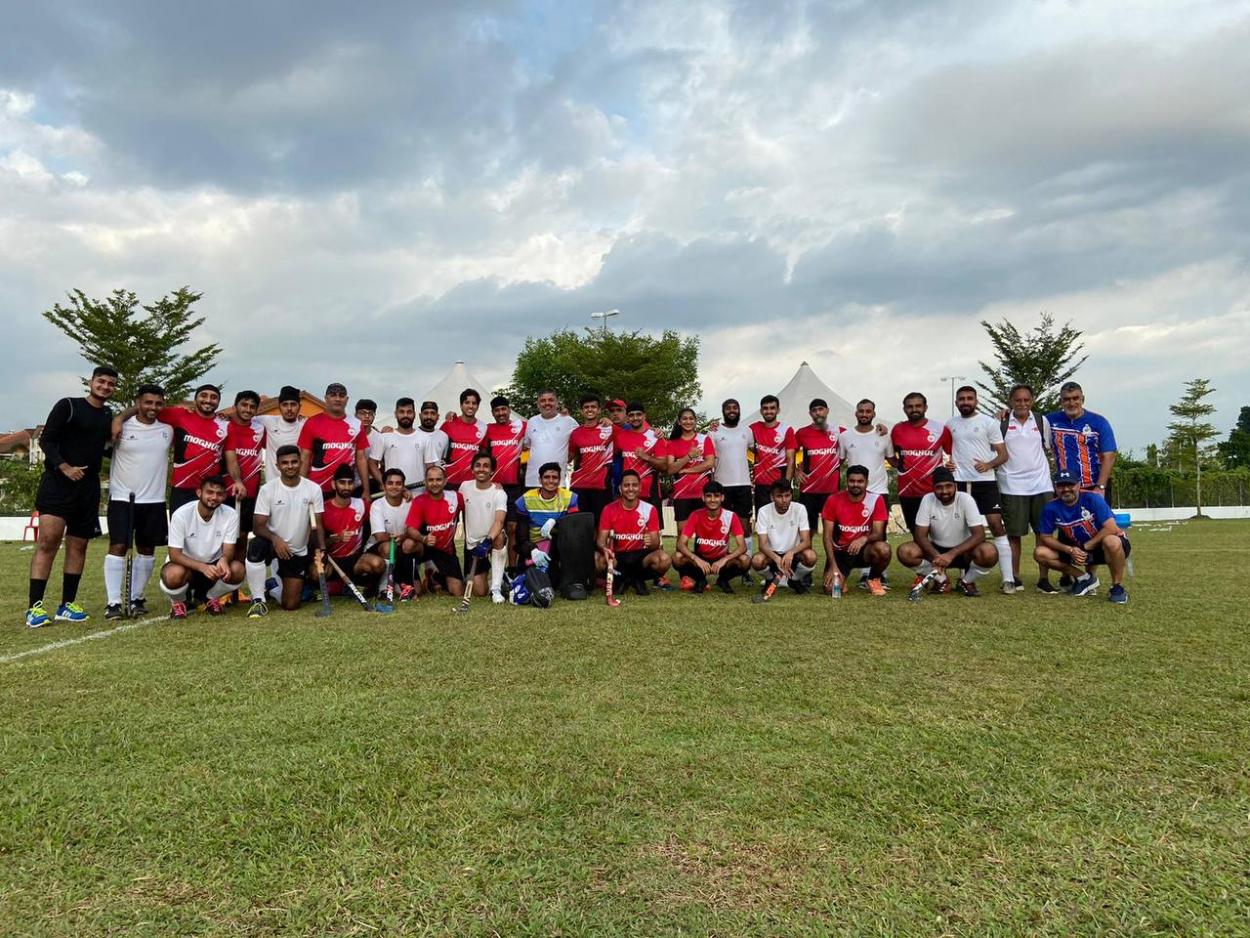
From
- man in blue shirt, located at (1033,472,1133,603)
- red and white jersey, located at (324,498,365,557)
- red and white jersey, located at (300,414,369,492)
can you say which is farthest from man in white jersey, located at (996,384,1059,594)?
red and white jersey, located at (300,414,369,492)

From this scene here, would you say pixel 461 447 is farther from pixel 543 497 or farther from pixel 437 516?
pixel 543 497

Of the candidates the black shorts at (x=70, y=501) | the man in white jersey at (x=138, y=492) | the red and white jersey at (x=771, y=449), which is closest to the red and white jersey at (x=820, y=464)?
the red and white jersey at (x=771, y=449)

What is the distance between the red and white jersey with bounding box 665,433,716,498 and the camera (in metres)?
8.05

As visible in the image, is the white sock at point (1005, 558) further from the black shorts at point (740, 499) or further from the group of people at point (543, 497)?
the black shorts at point (740, 499)

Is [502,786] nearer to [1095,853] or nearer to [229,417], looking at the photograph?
[1095,853]

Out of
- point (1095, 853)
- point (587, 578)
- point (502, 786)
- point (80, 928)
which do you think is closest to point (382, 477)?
point (587, 578)

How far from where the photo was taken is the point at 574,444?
789 cm

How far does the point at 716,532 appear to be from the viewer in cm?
730

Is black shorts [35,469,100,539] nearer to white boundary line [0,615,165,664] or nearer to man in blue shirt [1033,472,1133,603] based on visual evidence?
white boundary line [0,615,165,664]

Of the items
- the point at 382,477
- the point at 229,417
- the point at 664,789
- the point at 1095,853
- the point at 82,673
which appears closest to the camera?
the point at 1095,853

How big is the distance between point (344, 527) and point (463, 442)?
148 cm

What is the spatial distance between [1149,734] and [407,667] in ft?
10.8

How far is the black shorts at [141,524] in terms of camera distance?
624 centimetres

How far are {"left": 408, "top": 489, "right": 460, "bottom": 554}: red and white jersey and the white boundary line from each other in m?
2.14
